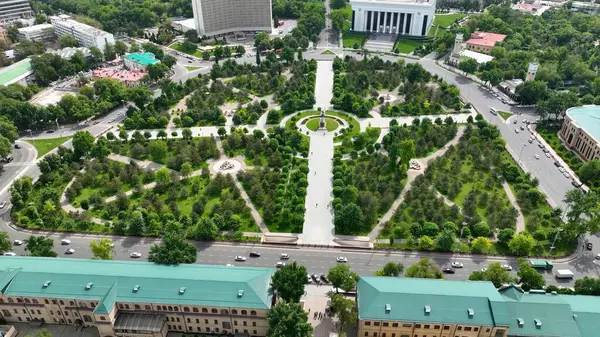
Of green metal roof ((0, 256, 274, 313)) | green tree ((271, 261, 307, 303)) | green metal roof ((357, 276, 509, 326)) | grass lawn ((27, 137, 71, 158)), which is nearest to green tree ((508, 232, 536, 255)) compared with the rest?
green metal roof ((357, 276, 509, 326))

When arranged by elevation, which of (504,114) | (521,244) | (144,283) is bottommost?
(521,244)

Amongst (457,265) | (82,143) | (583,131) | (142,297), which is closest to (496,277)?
(457,265)

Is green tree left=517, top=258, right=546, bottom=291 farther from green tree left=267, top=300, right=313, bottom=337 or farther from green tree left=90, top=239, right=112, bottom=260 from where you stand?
green tree left=90, top=239, right=112, bottom=260

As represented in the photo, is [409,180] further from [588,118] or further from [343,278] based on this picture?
[588,118]

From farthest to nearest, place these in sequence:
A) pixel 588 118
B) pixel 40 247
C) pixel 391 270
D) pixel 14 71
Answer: pixel 14 71, pixel 588 118, pixel 40 247, pixel 391 270

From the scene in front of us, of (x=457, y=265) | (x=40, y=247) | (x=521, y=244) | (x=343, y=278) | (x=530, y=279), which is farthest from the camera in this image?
(x=521, y=244)

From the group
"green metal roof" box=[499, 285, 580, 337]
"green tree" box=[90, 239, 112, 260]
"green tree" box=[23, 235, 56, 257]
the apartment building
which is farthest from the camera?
"green tree" box=[23, 235, 56, 257]

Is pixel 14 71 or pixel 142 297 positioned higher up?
pixel 14 71
